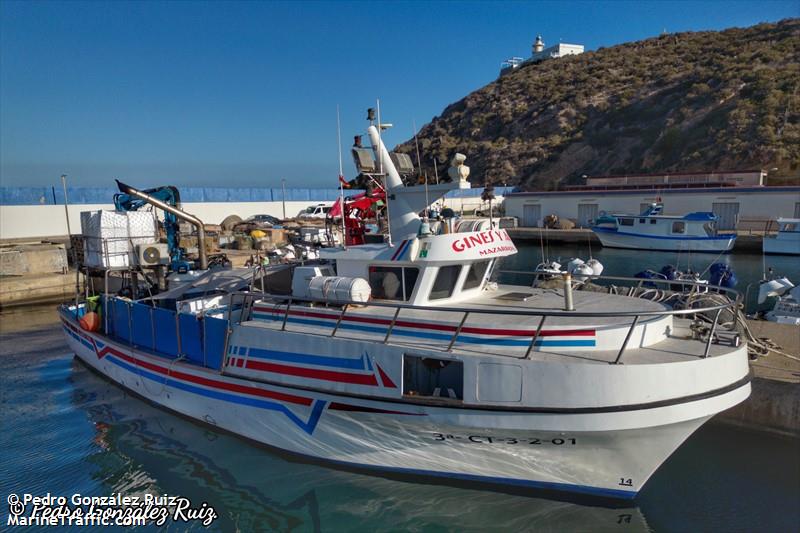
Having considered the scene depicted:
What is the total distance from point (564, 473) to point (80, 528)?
21.9 feet

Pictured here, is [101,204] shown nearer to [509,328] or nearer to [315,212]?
[315,212]

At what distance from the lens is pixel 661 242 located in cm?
3272

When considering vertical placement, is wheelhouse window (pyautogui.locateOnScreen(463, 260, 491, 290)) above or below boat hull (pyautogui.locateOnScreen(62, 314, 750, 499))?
above

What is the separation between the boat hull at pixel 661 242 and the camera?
30359 millimetres

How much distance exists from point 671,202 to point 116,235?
36220mm

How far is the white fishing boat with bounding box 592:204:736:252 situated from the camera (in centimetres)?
3094

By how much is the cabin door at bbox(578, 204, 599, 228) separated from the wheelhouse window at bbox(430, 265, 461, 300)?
3472 cm

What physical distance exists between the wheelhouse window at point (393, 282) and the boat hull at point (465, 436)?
1735 mm

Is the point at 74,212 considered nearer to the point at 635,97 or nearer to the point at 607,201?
the point at 607,201

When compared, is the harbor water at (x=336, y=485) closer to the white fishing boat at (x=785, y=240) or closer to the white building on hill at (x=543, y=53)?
the white fishing boat at (x=785, y=240)

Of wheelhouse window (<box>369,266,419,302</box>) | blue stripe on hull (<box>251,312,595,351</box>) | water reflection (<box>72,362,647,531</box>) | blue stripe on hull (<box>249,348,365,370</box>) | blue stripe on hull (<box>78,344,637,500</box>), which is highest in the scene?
wheelhouse window (<box>369,266,419,302</box>)

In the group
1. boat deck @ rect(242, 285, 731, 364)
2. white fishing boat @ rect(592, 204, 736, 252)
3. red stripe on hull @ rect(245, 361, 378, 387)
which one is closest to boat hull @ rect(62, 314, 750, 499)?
red stripe on hull @ rect(245, 361, 378, 387)

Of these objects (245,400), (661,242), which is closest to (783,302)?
(245,400)

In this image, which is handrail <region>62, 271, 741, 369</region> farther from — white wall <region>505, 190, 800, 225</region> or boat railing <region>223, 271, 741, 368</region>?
white wall <region>505, 190, 800, 225</region>
